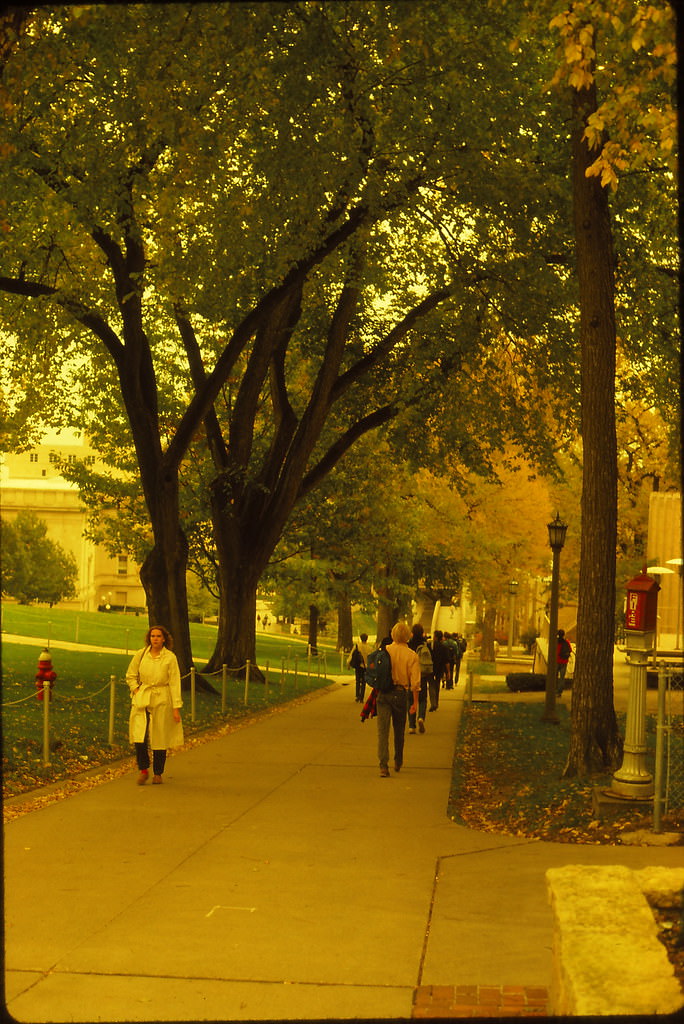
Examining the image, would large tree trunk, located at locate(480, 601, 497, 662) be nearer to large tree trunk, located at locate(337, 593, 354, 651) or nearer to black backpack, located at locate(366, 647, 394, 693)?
large tree trunk, located at locate(337, 593, 354, 651)

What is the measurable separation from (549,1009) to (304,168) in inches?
490

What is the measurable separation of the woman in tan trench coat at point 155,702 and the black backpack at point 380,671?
2651mm

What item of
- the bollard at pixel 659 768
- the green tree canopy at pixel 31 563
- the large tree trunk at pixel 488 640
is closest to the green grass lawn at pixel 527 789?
the bollard at pixel 659 768

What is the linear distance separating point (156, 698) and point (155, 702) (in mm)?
49

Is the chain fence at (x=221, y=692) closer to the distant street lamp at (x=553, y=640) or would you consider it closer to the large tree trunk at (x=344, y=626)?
the distant street lamp at (x=553, y=640)

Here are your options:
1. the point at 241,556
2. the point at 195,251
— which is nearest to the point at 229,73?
the point at 195,251

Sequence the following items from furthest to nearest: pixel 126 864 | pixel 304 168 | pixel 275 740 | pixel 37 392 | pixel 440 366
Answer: pixel 37 392 → pixel 440 366 → pixel 275 740 → pixel 304 168 → pixel 126 864

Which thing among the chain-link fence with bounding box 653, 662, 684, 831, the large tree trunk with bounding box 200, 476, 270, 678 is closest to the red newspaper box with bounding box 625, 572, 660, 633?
the chain-link fence with bounding box 653, 662, 684, 831

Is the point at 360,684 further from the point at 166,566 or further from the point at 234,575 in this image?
the point at 166,566

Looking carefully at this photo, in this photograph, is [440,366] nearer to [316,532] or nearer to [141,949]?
[316,532]

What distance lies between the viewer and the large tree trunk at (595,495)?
1292cm

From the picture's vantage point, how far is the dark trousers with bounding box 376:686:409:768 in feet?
49.4

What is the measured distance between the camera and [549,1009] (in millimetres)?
5414

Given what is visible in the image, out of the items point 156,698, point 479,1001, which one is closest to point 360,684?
point 156,698
